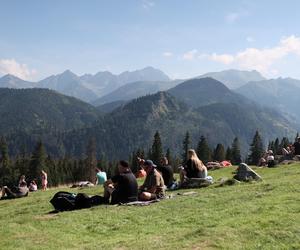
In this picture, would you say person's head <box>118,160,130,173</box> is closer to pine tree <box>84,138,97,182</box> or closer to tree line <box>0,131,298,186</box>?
tree line <box>0,131,298,186</box>

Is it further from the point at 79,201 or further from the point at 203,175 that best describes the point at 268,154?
the point at 79,201

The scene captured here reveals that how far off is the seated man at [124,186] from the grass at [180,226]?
3.15 ft

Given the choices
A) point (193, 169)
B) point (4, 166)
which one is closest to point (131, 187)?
point (193, 169)

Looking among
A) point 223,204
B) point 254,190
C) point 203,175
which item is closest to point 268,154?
point 203,175

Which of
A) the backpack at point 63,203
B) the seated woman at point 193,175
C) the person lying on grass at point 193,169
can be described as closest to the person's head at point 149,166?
the backpack at point 63,203

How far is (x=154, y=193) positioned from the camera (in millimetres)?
21766

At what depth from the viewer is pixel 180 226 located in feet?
48.9

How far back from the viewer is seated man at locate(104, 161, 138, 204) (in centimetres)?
2030

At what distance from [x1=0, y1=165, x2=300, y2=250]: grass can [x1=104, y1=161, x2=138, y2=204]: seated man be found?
959 mm

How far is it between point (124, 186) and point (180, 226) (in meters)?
5.92

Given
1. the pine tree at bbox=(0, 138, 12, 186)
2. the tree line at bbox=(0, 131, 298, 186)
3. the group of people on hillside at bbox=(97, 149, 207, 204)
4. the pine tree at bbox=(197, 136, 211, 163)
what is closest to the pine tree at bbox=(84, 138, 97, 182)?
the tree line at bbox=(0, 131, 298, 186)

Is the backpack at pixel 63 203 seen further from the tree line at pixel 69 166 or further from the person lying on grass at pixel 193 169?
the tree line at pixel 69 166

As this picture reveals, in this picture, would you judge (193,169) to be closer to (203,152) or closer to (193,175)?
(193,175)

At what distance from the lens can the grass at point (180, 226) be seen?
12.3 metres
